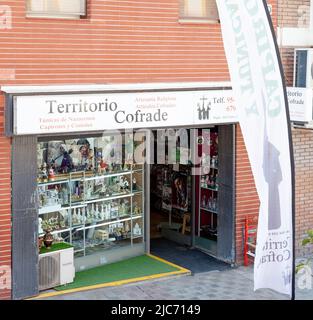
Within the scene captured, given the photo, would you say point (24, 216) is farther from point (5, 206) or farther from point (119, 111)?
point (119, 111)

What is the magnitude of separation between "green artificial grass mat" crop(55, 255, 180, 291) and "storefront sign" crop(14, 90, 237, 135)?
8.25 feet

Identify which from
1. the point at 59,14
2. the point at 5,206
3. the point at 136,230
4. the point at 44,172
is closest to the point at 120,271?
the point at 136,230

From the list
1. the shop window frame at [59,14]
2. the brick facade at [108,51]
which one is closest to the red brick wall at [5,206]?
the brick facade at [108,51]

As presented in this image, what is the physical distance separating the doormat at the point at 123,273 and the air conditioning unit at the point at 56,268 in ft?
0.40

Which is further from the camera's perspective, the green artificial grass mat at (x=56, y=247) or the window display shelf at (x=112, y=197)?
the window display shelf at (x=112, y=197)

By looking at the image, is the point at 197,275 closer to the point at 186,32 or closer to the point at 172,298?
the point at 172,298

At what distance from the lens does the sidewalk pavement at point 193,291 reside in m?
10.5

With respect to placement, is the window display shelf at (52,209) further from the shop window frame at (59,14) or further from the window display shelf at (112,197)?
the shop window frame at (59,14)

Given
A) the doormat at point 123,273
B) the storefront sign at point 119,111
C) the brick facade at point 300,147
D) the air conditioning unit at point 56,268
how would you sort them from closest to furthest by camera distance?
1. the storefront sign at point 119,111
2. the air conditioning unit at point 56,268
3. the doormat at point 123,273
4. the brick facade at point 300,147

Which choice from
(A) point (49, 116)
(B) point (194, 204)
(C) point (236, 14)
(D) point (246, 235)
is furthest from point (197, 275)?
(C) point (236, 14)

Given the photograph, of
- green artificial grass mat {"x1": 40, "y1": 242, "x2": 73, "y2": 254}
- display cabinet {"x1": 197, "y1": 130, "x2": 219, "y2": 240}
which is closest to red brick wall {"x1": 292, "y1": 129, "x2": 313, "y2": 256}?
display cabinet {"x1": 197, "y1": 130, "x2": 219, "y2": 240}

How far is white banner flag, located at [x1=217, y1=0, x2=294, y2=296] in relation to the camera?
734 cm

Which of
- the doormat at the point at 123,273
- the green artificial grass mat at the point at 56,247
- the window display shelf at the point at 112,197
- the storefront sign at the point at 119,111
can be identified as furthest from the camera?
the window display shelf at the point at 112,197

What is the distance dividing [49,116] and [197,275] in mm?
3870
